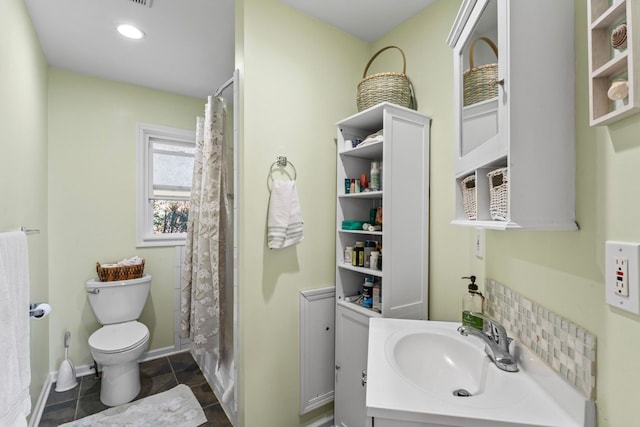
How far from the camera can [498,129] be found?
2.52 feet

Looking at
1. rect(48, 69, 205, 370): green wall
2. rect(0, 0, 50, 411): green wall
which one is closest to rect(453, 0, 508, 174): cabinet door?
rect(0, 0, 50, 411): green wall

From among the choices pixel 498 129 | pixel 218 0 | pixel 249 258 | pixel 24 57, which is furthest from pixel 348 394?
pixel 24 57

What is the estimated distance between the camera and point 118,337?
2.05m

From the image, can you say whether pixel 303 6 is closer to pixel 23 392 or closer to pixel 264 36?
pixel 264 36

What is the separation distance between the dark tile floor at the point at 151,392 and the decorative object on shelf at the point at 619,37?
2431mm

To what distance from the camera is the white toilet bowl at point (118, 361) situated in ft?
6.26

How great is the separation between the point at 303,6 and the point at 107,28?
1.27 metres

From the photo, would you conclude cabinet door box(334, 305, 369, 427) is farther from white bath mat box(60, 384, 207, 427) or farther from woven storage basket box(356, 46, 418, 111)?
woven storage basket box(356, 46, 418, 111)

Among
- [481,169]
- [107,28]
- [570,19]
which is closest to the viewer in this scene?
[570,19]

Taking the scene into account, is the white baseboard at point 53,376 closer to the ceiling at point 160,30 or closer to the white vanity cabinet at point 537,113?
the ceiling at point 160,30

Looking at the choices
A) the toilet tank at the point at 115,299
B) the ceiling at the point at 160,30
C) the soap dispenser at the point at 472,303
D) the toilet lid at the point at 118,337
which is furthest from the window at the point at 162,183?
the soap dispenser at the point at 472,303

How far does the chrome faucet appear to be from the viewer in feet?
2.92

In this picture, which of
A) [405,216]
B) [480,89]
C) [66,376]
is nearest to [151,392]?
[66,376]

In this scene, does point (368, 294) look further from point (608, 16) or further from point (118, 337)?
point (118, 337)
